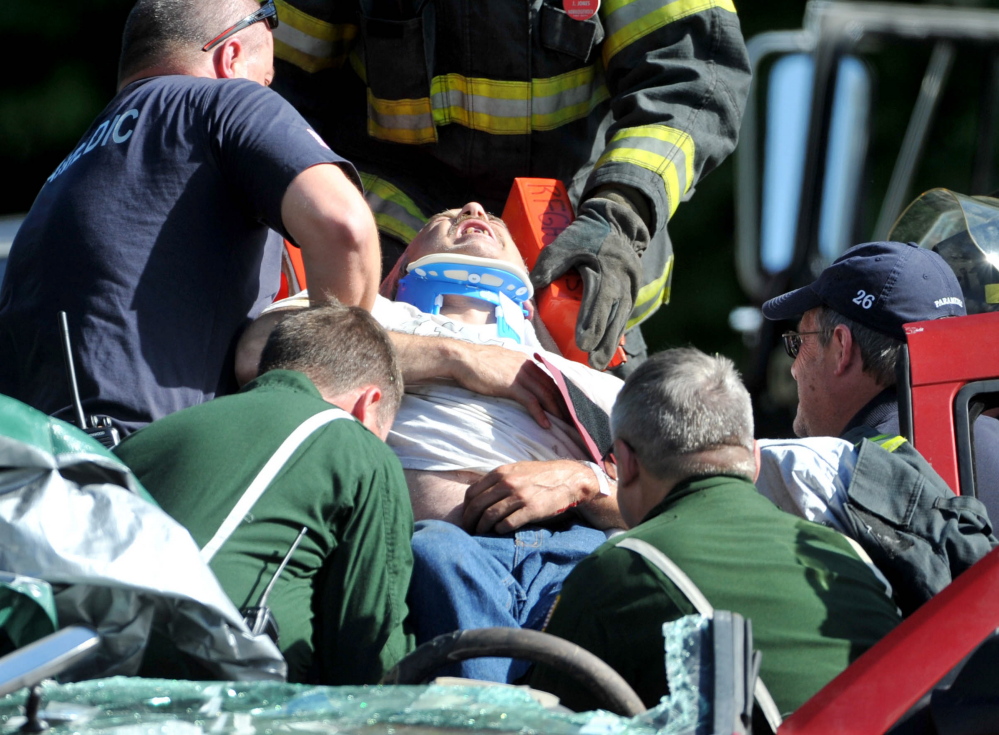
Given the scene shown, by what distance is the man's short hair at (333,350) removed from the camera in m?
2.31

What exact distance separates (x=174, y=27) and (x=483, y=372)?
37.9 inches

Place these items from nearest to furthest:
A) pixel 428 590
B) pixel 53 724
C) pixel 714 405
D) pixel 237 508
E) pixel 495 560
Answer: pixel 53 724, pixel 237 508, pixel 714 405, pixel 428 590, pixel 495 560

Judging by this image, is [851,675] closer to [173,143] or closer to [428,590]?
[428,590]

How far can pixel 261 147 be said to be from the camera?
2.45 m

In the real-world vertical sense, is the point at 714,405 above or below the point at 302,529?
above

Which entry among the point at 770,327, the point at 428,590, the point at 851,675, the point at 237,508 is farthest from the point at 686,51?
the point at 851,675

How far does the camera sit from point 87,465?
64.0 inches

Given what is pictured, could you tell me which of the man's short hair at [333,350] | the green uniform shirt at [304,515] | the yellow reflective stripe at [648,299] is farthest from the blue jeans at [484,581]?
the yellow reflective stripe at [648,299]

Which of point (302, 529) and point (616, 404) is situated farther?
point (616, 404)

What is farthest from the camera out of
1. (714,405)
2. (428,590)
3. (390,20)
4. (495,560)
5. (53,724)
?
(390,20)

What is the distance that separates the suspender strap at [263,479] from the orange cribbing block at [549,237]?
4.91 feet

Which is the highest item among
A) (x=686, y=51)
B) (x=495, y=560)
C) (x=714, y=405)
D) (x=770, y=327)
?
(x=686, y=51)

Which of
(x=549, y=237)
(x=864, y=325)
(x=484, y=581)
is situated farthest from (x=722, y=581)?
(x=549, y=237)

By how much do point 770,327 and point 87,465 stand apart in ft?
13.2
